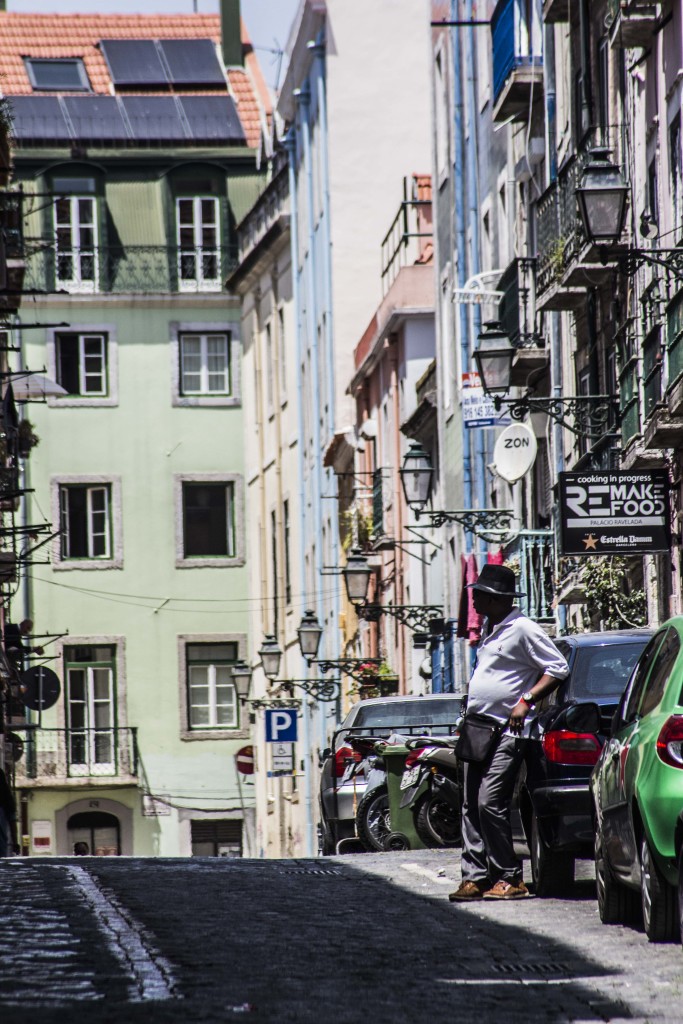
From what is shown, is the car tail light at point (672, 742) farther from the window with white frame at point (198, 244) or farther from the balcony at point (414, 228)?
the window with white frame at point (198, 244)

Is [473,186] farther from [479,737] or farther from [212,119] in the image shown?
[479,737]

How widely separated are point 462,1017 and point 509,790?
4.69 m

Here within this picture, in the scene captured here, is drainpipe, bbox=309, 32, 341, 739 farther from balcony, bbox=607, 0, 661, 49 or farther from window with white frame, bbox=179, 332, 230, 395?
A: balcony, bbox=607, 0, 661, 49

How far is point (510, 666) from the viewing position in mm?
12820

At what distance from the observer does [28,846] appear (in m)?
53.7

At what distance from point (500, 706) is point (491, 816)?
23.1 inches

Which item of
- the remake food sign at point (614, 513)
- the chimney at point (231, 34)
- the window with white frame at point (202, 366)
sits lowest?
the remake food sign at point (614, 513)

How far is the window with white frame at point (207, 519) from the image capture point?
184 ft

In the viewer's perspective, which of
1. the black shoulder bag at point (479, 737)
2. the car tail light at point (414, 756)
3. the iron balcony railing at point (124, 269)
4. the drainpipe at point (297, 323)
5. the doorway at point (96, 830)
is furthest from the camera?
the iron balcony railing at point (124, 269)

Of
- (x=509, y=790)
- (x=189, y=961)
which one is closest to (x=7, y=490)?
(x=509, y=790)

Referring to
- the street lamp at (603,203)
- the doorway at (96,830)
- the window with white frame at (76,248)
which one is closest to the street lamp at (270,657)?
the doorway at (96,830)

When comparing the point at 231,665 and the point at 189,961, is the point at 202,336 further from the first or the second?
the point at 189,961

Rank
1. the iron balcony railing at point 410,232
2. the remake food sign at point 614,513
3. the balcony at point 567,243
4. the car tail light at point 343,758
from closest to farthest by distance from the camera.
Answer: the remake food sign at point 614,513 → the car tail light at point 343,758 → the balcony at point 567,243 → the iron balcony railing at point 410,232

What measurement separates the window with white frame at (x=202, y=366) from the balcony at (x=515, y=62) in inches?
1008
